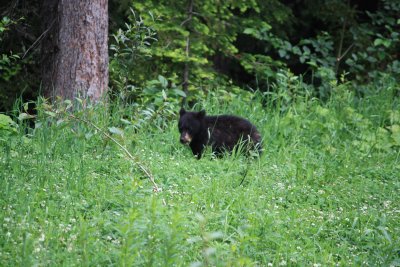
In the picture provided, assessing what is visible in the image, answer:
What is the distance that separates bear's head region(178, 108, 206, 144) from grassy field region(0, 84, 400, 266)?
0.17 m

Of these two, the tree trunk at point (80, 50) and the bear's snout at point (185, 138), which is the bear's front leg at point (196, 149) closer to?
the bear's snout at point (185, 138)

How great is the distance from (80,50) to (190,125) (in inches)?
70.2

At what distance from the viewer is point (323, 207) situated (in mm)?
5797

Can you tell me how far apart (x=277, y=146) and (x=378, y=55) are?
4.89 metres

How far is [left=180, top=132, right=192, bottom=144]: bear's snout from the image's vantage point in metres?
7.41

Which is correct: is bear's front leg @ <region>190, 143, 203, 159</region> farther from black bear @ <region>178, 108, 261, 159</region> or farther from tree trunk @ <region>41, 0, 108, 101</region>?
tree trunk @ <region>41, 0, 108, 101</region>

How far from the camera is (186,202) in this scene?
5141 mm

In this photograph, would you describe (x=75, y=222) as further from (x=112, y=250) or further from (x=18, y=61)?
(x=18, y=61)

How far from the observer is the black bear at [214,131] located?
758 cm

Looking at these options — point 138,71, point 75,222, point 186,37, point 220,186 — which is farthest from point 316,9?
point 75,222

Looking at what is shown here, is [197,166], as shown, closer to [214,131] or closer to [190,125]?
[190,125]

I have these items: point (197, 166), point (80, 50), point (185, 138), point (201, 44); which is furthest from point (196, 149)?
point (201, 44)

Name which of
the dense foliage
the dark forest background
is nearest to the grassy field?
the dense foliage

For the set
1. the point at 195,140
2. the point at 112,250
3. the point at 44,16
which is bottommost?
the point at 195,140
